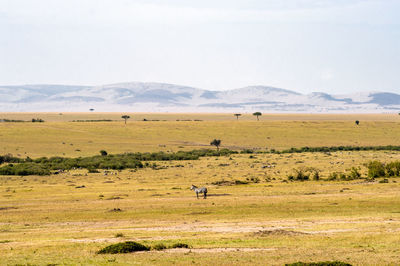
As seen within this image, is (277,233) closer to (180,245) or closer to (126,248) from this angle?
(180,245)

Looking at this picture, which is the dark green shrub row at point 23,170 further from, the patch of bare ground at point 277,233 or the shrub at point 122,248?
the shrub at point 122,248

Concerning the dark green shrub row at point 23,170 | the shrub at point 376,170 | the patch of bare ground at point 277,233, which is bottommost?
the dark green shrub row at point 23,170

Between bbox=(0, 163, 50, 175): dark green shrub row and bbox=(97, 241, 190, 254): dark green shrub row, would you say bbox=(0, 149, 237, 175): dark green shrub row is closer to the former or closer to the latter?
bbox=(0, 163, 50, 175): dark green shrub row

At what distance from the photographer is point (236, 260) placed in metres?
18.2

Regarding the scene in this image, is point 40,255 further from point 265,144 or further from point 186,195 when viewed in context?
point 265,144

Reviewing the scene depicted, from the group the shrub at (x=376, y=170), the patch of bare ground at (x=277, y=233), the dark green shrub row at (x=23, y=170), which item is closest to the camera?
the patch of bare ground at (x=277, y=233)

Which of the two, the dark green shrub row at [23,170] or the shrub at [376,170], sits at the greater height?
the shrub at [376,170]

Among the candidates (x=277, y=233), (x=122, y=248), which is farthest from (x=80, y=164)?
(x=122, y=248)

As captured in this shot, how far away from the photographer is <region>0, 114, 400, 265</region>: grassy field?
19.6 meters

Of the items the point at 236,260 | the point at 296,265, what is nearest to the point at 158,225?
the point at 236,260

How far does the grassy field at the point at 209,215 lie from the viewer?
19594 millimetres

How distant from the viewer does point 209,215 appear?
32.3 metres

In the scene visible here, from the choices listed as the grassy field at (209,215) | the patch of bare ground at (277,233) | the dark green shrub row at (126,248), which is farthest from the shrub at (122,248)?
the patch of bare ground at (277,233)

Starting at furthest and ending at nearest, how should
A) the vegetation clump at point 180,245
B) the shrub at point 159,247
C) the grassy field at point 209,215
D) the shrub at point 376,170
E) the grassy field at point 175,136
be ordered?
the grassy field at point 175,136
the shrub at point 376,170
the vegetation clump at point 180,245
the shrub at point 159,247
the grassy field at point 209,215
